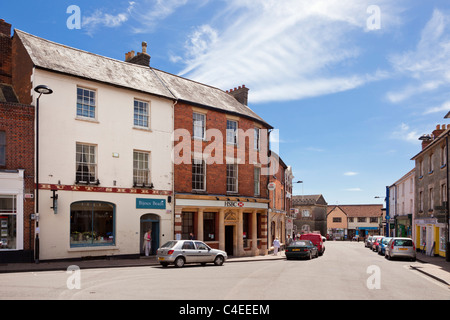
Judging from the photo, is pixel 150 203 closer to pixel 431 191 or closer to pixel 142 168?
pixel 142 168

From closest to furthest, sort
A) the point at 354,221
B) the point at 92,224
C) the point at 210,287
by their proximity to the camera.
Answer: the point at 210,287
the point at 92,224
the point at 354,221

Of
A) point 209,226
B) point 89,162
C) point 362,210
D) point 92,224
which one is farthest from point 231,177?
point 362,210

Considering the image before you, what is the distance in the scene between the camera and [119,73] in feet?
85.2

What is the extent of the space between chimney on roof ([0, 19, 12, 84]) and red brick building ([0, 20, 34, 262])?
16.3 feet

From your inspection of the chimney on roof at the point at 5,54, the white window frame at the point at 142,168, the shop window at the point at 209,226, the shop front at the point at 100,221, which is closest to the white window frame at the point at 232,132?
the shop window at the point at 209,226

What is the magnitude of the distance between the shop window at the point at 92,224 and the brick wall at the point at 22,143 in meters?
2.31

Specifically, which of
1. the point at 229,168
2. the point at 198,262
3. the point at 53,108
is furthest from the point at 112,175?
the point at 229,168

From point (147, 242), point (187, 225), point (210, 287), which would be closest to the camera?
point (210, 287)

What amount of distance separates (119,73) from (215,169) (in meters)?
8.94

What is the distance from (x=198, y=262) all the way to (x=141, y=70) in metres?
13.6

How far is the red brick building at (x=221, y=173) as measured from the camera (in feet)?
91.4

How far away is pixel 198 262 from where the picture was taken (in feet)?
70.4

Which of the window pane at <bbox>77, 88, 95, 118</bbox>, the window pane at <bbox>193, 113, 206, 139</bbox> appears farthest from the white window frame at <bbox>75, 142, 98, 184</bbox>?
the window pane at <bbox>193, 113, 206, 139</bbox>

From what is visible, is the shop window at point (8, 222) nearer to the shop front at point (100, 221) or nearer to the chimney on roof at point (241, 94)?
the shop front at point (100, 221)
